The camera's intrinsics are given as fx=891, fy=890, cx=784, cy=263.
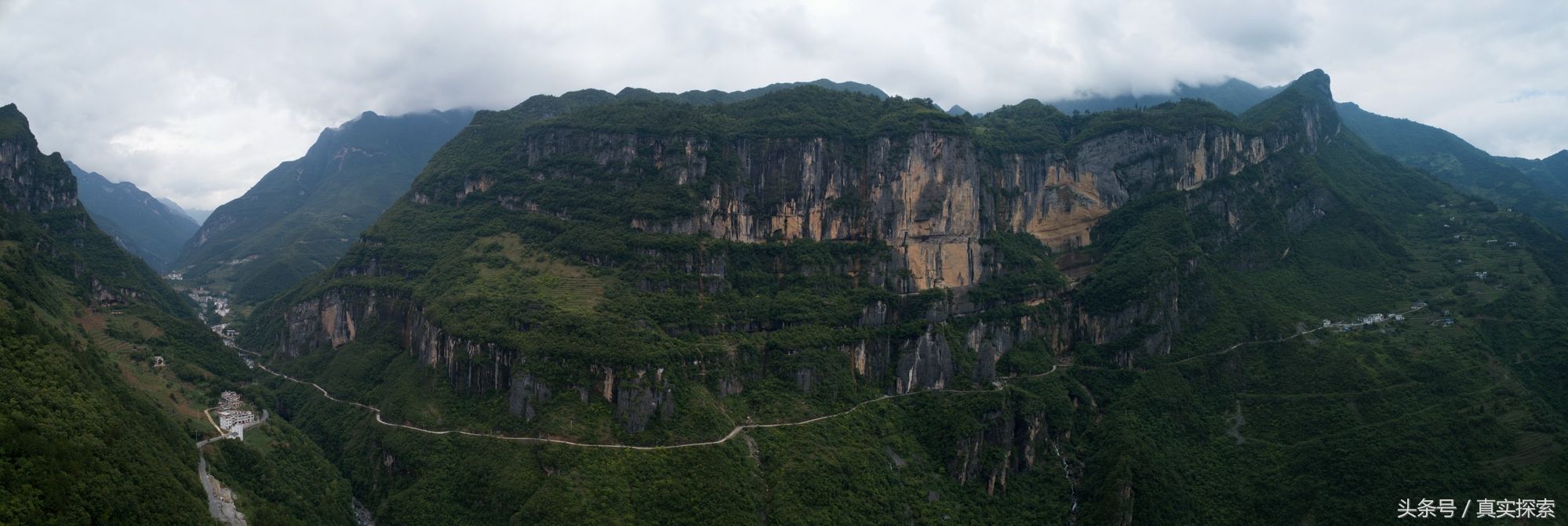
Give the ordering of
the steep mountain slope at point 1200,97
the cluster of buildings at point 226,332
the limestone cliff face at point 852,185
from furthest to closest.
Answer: the steep mountain slope at point 1200,97, the cluster of buildings at point 226,332, the limestone cliff face at point 852,185

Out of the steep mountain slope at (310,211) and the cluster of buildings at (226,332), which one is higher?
the steep mountain slope at (310,211)

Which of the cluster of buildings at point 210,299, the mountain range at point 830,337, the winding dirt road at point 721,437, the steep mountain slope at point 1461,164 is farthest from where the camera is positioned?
the cluster of buildings at point 210,299

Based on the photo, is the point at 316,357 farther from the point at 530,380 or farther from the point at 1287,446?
the point at 1287,446

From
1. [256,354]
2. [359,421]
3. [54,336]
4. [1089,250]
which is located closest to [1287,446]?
[1089,250]

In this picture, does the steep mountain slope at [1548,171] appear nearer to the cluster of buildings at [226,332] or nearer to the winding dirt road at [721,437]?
the winding dirt road at [721,437]

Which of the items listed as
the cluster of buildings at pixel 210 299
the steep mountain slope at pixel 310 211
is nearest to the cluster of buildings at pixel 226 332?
the cluster of buildings at pixel 210 299
